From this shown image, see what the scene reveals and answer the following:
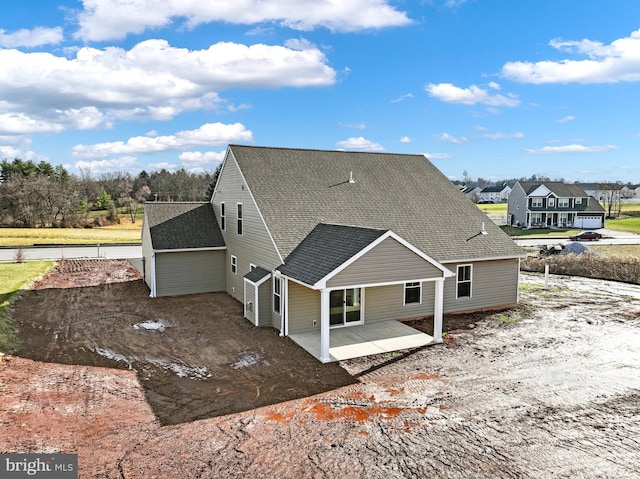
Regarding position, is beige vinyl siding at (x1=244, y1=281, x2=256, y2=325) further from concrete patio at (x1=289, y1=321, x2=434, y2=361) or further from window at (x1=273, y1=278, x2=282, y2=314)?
concrete patio at (x1=289, y1=321, x2=434, y2=361)

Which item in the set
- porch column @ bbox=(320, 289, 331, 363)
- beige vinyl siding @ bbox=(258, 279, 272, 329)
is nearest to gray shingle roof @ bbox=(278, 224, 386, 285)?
porch column @ bbox=(320, 289, 331, 363)

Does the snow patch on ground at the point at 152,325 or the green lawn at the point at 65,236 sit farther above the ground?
the green lawn at the point at 65,236

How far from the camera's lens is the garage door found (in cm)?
5688

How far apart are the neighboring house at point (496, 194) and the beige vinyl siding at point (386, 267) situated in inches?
4654

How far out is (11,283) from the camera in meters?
21.7

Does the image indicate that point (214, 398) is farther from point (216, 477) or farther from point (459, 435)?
point (459, 435)

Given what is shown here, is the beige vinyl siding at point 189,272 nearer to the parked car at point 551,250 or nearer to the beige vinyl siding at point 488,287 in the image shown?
the beige vinyl siding at point 488,287

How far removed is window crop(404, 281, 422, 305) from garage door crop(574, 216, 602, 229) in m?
50.4

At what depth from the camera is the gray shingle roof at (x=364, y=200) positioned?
1720 cm

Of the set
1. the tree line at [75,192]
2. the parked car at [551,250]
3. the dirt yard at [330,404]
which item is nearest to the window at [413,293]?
the dirt yard at [330,404]

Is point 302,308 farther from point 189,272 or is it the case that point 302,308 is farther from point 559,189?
point 559,189

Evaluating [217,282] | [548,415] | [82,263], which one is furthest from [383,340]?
[82,263]

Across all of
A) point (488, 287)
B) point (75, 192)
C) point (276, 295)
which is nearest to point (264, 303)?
point (276, 295)

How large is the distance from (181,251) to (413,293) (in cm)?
1059
